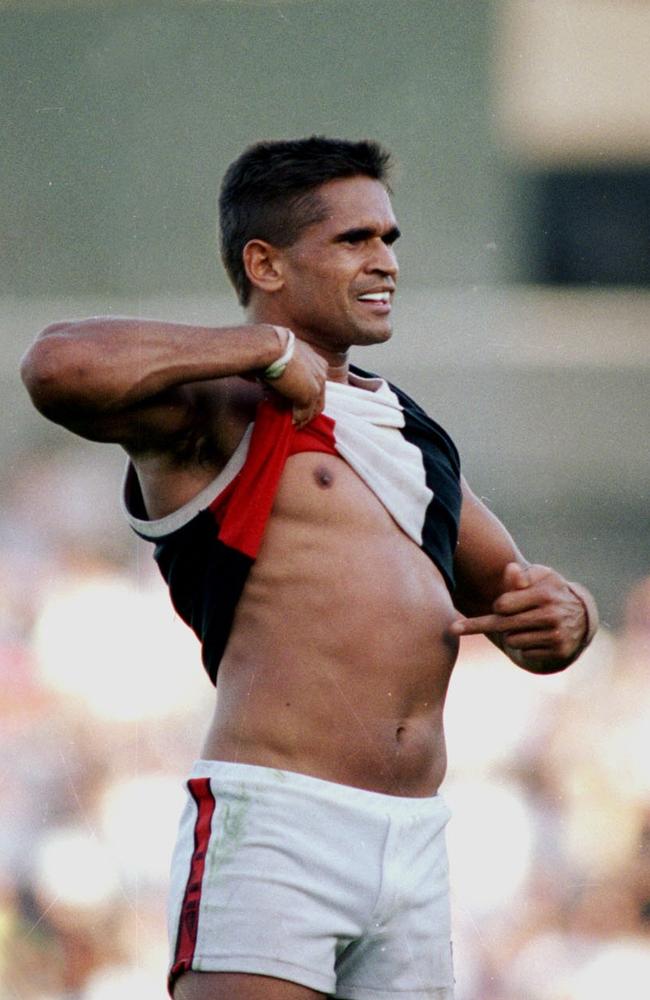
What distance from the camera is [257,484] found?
2.57 m

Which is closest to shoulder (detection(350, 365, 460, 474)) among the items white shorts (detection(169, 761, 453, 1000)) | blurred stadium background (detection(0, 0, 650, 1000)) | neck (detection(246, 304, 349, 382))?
neck (detection(246, 304, 349, 382))

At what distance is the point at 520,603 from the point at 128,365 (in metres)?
0.71

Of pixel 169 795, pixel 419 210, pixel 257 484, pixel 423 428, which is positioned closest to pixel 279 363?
pixel 257 484

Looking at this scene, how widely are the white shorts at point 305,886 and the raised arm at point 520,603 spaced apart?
1.00ft

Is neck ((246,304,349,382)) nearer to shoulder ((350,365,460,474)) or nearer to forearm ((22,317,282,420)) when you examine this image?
shoulder ((350,365,460,474))

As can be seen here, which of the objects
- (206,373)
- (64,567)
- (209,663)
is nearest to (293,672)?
(209,663)

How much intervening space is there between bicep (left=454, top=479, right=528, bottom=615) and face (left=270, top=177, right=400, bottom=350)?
0.36 metres

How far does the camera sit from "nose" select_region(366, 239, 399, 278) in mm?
2752

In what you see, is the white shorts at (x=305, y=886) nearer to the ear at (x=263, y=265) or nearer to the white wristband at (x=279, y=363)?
the white wristband at (x=279, y=363)

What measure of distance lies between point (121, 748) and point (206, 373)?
9.69ft

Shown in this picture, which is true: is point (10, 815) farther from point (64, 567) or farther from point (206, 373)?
point (206, 373)

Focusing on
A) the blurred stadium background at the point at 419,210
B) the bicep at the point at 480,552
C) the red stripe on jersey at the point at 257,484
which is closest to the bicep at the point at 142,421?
the red stripe on jersey at the point at 257,484

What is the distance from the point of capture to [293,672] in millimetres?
2531

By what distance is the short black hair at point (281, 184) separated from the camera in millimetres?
2793
